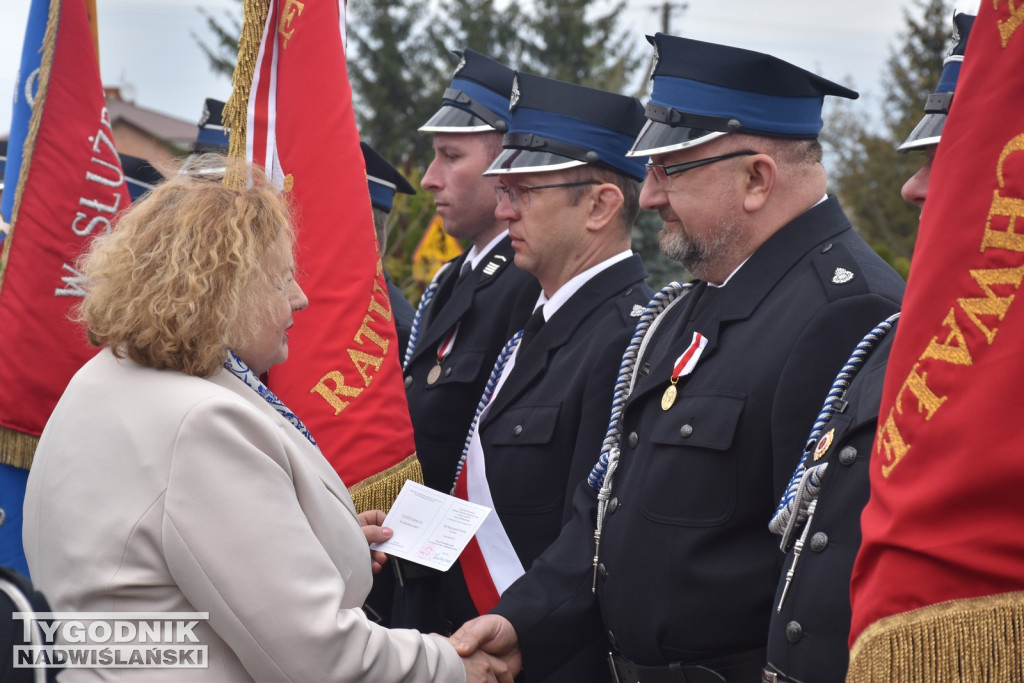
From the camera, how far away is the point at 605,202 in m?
3.92

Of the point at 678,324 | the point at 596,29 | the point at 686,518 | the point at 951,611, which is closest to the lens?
the point at 951,611

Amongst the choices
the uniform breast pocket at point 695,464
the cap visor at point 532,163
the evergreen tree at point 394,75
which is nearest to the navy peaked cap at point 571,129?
the cap visor at point 532,163

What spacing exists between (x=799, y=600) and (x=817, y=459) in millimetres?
293

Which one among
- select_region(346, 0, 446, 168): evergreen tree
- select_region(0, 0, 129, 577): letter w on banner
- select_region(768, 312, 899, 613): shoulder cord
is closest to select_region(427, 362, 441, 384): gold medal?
select_region(0, 0, 129, 577): letter w on banner

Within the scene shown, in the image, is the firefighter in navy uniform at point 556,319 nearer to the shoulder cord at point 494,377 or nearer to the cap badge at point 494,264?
the shoulder cord at point 494,377

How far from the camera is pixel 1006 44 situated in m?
1.71

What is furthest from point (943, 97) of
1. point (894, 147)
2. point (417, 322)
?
point (894, 147)

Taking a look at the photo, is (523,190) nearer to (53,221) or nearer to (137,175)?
(53,221)

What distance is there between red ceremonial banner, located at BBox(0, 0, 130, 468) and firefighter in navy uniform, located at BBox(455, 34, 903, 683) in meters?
1.87

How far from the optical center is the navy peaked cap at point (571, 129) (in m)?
3.91

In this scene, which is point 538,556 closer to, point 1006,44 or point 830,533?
point 830,533

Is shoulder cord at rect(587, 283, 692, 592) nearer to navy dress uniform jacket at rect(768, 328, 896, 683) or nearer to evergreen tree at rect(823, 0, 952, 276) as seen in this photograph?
navy dress uniform jacket at rect(768, 328, 896, 683)

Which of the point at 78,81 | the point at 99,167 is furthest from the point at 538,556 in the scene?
the point at 78,81

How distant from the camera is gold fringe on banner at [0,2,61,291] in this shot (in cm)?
410
